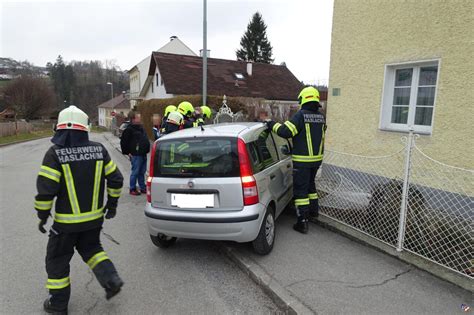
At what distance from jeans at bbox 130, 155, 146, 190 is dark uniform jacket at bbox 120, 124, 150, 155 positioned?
17cm

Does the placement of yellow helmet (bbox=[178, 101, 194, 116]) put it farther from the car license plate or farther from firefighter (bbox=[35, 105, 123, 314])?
firefighter (bbox=[35, 105, 123, 314])

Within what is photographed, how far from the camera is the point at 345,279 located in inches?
134

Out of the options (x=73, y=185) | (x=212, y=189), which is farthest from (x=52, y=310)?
(x=212, y=189)

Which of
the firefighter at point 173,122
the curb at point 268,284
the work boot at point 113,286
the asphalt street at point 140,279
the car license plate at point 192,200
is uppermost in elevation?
the firefighter at point 173,122

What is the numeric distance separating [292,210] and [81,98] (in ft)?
276

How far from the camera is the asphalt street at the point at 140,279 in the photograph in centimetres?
308

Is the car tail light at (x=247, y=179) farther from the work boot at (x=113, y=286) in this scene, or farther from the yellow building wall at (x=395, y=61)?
the yellow building wall at (x=395, y=61)

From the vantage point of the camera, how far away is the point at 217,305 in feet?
10.2

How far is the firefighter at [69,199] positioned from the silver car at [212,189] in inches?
35.0

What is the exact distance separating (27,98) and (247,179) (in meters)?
60.0

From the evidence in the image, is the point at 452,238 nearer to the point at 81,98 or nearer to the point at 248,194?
the point at 248,194

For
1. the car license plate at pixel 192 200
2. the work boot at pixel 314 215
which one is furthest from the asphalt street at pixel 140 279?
the work boot at pixel 314 215

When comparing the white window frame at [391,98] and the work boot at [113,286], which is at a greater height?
the white window frame at [391,98]

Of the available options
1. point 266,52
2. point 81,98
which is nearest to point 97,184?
point 266,52
